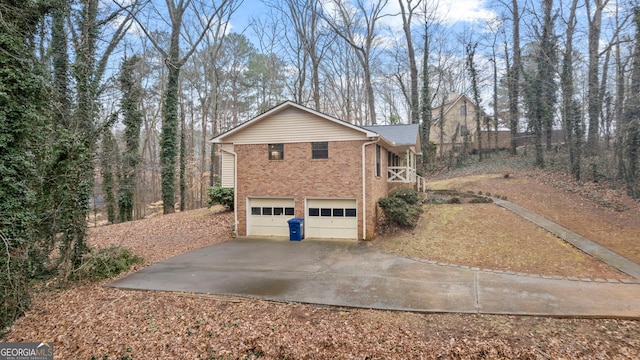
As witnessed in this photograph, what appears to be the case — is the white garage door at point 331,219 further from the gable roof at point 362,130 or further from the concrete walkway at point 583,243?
the concrete walkway at point 583,243

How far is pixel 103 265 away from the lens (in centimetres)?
872

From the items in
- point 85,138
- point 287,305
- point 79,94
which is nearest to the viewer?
point 287,305

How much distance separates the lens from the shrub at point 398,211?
12.8m

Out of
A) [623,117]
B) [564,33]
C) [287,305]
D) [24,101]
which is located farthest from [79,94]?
[564,33]

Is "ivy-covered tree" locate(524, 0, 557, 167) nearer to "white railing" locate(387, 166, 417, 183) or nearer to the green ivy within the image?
"white railing" locate(387, 166, 417, 183)

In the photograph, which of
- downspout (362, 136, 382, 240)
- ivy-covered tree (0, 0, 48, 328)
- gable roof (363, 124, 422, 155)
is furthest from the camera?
gable roof (363, 124, 422, 155)

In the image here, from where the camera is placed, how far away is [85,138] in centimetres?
848

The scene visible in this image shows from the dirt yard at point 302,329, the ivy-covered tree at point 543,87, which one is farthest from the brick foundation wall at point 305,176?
the ivy-covered tree at point 543,87

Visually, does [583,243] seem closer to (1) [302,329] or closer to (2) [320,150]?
(2) [320,150]

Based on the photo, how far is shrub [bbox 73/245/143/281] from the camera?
8.41 m

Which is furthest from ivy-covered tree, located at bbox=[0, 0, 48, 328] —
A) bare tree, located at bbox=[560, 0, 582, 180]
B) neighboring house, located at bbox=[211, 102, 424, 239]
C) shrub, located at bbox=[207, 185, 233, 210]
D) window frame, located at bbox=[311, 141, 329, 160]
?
bare tree, located at bbox=[560, 0, 582, 180]

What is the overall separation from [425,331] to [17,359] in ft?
23.6

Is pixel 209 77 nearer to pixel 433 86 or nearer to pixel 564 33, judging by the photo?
pixel 433 86

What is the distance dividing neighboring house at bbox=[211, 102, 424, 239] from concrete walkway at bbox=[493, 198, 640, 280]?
6.41 metres
